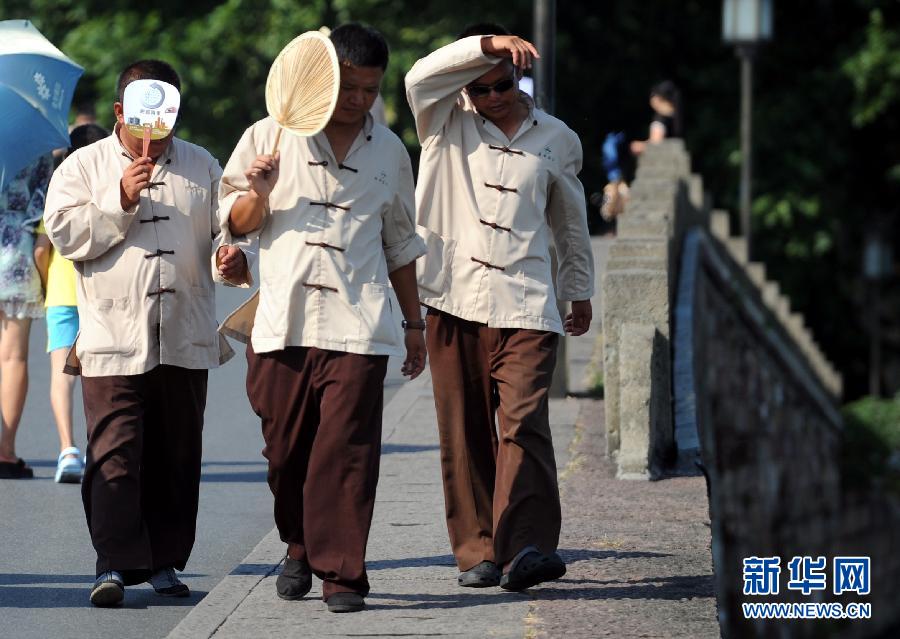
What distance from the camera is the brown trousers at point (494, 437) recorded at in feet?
20.3

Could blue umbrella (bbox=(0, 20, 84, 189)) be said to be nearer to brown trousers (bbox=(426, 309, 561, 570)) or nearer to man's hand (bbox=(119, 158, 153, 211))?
man's hand (bbox=(119, 158, 153, 211))

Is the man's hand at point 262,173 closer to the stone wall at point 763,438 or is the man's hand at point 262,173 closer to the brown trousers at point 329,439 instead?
the brown trousers at point 329,439

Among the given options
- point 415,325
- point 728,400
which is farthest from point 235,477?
point 728,400

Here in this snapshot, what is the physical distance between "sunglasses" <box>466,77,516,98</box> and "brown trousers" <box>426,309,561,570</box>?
742mm

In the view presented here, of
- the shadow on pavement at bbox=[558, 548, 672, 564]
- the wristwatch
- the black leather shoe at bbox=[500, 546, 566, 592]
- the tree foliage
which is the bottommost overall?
the shadow on pavement at bbox=[558, 548, 672, 564]

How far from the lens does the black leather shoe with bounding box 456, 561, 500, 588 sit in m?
6.31

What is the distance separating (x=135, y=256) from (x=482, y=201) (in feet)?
3.77

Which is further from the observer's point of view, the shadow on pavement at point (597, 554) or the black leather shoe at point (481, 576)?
the shadow on pavement at point (597, 554)

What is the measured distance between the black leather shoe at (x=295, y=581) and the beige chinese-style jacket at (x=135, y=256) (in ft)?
2.47

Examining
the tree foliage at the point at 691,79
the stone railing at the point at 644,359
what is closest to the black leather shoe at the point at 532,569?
the stone railing at the point at 644,359

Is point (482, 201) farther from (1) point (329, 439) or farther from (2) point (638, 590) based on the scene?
(2) point (638, 590)

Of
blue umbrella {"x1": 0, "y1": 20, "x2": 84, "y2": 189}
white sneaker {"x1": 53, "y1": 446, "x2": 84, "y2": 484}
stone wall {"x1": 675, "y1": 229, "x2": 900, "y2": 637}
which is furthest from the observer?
stone wall {"x1": 675, "y1": 229, "x2": 900, "y2": 637}

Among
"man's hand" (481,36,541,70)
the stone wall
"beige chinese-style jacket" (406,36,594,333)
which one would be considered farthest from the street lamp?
"man's hand" (481,36,541,70)

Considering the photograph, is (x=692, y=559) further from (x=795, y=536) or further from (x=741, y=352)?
(x=795, y=536)
